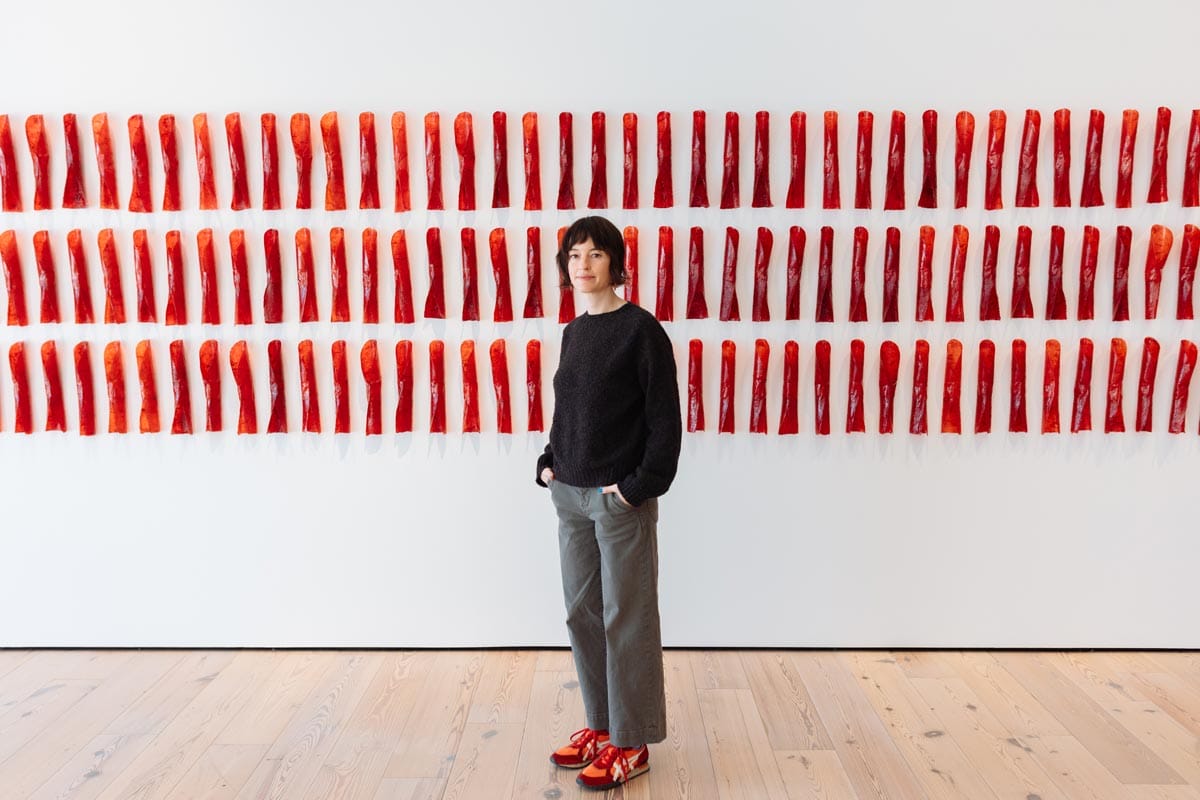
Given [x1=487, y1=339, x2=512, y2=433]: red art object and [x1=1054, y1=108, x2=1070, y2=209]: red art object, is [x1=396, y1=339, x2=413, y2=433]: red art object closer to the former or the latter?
[x1=487, y1=339, x2=512, y2=433]: red art object

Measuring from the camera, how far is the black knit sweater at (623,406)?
2.07 m

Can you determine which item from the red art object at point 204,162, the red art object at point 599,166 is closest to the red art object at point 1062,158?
the red art object at point 599,166

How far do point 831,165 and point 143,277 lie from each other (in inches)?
88.4

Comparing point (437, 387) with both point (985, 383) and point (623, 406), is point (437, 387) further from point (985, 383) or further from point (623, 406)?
point (985, 383)

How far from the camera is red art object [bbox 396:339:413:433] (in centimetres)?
296

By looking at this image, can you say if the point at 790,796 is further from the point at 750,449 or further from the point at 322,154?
the point at 322,154

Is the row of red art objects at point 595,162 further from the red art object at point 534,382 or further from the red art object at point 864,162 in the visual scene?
the red art object at point 534,382

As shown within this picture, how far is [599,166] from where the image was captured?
9.52ft

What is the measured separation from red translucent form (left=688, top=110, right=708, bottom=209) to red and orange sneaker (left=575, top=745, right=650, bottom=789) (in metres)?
1.65

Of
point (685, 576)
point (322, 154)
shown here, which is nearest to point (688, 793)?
point (685, 576)

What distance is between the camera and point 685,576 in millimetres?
3070

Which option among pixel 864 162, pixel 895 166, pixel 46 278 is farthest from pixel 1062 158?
pixel 46 278

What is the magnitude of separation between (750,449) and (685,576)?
48 cm

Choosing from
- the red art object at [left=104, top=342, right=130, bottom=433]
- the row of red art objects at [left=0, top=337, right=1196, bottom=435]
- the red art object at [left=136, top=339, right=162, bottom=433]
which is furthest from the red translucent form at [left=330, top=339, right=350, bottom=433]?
the red art object at [left=104, top=342, right=130, bottom=433]
